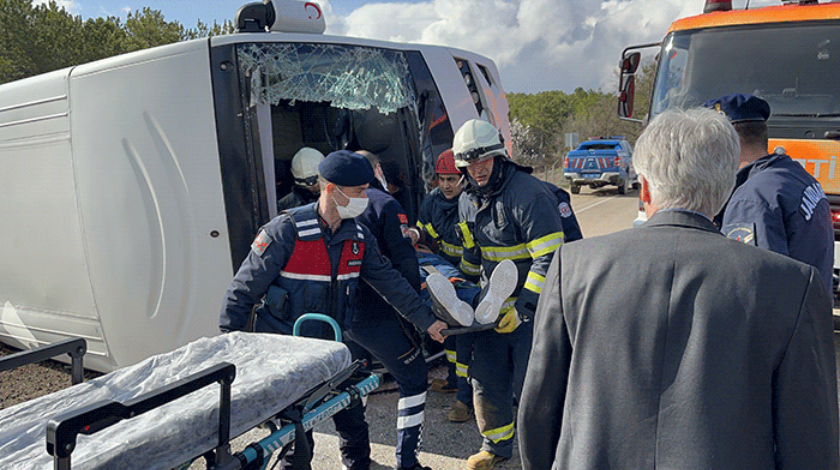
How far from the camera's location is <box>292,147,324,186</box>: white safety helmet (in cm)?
465

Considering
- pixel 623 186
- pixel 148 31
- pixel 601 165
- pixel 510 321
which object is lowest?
pixel 623 186

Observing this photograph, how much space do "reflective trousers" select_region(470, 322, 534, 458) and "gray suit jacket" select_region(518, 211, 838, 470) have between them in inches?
69.4

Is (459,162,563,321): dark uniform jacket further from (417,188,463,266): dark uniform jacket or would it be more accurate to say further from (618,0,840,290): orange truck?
(618,0,840,290): orange truck

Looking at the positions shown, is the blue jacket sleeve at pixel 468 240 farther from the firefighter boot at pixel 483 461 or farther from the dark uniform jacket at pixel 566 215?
the firefighter boot at pixel 483 461

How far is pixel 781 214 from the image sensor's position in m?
2.18

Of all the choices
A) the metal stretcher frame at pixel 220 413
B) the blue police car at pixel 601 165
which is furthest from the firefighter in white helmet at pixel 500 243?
the blue police car at pixel 601 165

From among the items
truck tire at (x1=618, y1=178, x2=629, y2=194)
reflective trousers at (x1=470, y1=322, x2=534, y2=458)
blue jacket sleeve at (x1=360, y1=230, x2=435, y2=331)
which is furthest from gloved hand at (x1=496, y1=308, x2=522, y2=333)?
truck tire at (x1=618, y1=178, x2=629, y2=194)

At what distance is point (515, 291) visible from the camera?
312cm

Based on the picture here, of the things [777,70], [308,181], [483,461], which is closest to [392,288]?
[483,461]

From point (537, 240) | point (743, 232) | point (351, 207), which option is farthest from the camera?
point (537, 240)

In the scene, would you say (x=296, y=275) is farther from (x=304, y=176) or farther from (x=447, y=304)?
(x=304, y=176)

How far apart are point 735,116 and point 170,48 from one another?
9.91ft

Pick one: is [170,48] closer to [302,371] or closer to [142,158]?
[142,158]

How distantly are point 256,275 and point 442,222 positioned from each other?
172 cm
